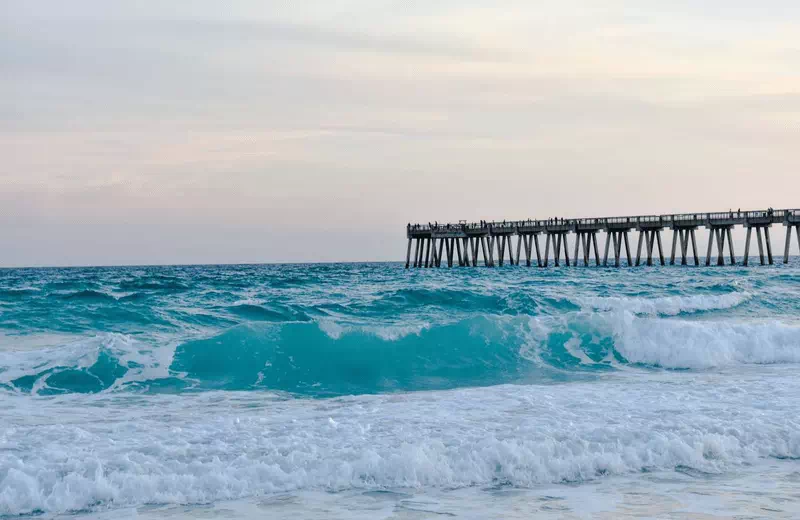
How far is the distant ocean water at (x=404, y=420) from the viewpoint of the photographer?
7.00 m

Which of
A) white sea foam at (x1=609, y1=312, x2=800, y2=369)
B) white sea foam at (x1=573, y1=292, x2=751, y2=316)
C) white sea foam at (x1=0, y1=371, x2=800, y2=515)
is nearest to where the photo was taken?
white sea foam at (x1=0, y1=371, x2=800, y2=515)

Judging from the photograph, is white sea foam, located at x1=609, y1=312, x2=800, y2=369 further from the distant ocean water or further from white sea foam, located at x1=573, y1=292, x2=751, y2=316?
white sea foam, located at x1=573, y1=292, x2=751, y2=316

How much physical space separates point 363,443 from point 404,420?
1329 mm

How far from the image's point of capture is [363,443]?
8477 millimetres

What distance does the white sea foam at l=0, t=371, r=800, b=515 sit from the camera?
286 inches

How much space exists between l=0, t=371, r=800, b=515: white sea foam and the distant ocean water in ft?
0.08

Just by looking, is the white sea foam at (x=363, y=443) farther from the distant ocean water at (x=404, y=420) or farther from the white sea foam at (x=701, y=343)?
the white sea foam at (x=701, y=343)

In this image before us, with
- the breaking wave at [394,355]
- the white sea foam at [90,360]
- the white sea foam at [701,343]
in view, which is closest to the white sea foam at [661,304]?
the breaking wave at [394,355]

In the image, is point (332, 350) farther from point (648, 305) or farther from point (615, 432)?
point (648, 305)

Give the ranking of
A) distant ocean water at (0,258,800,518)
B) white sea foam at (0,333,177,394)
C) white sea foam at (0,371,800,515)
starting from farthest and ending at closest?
white sea foam at (0,333,177,394) → white sea foam at (0,371,800,515) → distant ocean water at (0,258,800,518)

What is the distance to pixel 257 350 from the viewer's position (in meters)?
16.3

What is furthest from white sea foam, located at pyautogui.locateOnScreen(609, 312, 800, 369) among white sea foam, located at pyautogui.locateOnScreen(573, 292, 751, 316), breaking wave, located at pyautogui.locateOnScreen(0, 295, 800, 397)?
A: white sea foam, located at pyautogui.locateOnScreen(573, 292, 751, 316)

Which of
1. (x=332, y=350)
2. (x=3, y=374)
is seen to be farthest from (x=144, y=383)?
(x=332, y=350)

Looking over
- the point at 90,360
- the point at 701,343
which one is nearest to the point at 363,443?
the point at 90,360
